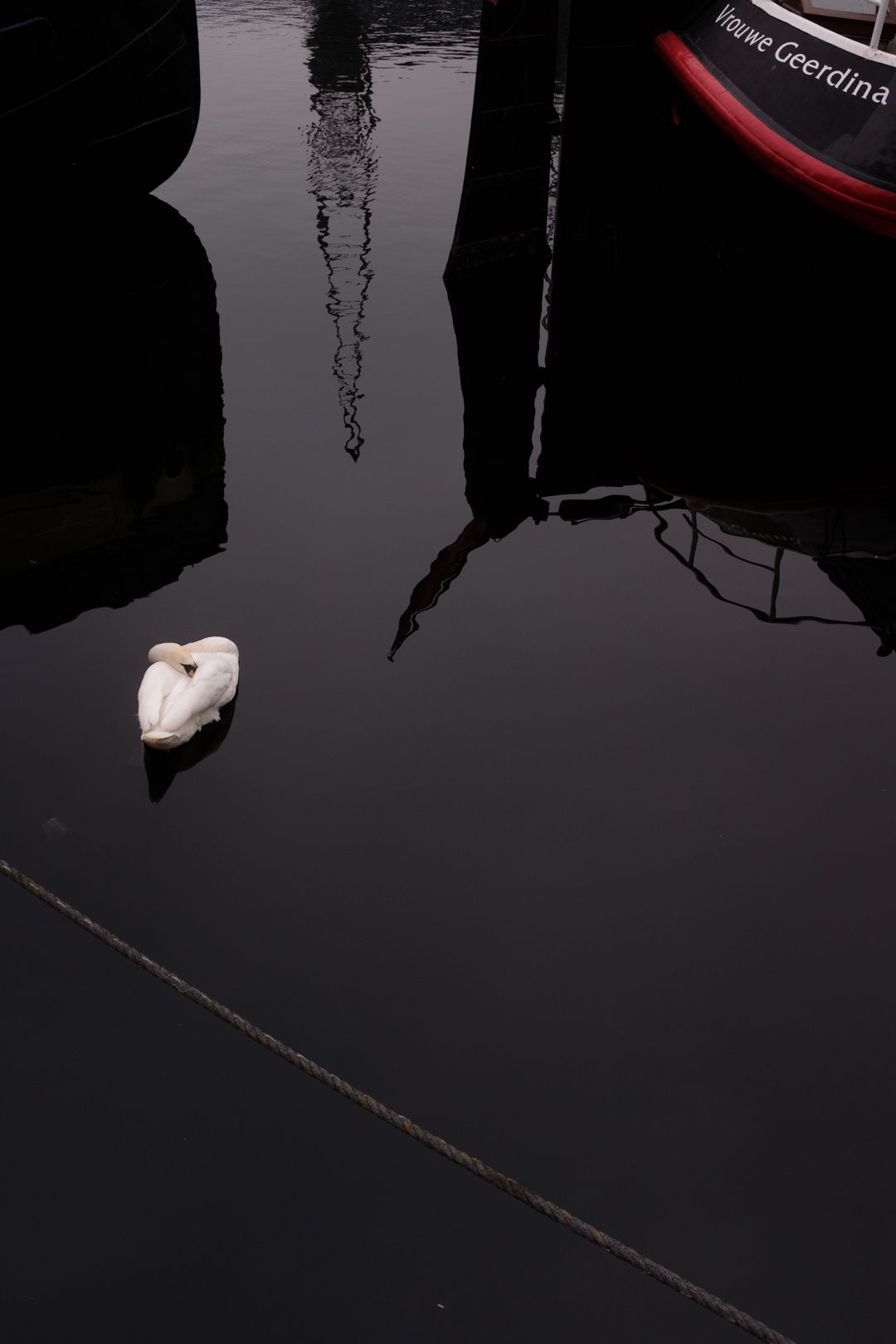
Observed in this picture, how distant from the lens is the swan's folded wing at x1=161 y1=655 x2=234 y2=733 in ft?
17.8

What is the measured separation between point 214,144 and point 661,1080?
60.3ft

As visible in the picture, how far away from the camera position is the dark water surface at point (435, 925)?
3549 mm

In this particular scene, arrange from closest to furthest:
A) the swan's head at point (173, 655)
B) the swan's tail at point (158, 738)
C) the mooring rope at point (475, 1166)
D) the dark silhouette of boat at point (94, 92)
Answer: the mooring rope at point (475, 1166)
the swan's tail at point (158, 738)
the swan's head at point (173, 655)
the dark silhouette of boat at point (94, 92)

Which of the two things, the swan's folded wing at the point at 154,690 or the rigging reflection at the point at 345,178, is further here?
the rigging reflection at the point at 345,178

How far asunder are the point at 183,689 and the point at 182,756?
396 mm

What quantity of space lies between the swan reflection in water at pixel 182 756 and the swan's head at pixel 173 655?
1.16 feet

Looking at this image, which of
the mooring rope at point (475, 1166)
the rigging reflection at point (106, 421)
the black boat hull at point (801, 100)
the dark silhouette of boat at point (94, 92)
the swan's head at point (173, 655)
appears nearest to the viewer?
the mooring rope at point (475, 1166)

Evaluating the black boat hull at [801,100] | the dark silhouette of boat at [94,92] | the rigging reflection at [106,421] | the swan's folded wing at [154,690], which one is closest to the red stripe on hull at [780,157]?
the black boat hull at [801,100]

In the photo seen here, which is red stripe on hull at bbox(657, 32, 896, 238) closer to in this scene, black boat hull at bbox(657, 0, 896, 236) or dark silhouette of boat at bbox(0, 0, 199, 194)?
black boat hull at bbox(657, 0, 896, 236)

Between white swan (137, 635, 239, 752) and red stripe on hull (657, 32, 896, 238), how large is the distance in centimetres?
615

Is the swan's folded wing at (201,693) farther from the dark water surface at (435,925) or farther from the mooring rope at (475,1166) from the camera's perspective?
the mooring rope at (475,1166)

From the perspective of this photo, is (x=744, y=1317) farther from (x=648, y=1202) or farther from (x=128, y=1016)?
(x=128, y=1016)

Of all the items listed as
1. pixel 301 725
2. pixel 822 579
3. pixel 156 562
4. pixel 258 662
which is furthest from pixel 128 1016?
pixel 822 579

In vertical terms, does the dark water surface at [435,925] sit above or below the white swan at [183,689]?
below
